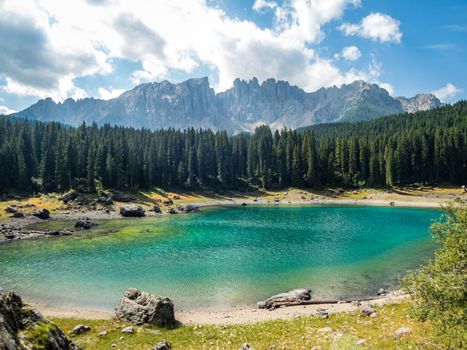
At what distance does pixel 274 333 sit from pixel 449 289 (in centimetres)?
1368

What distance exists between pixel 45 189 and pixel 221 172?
82.7 m

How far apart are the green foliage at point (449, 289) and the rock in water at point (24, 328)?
15868 millimetres

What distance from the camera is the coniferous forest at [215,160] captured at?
441 feet

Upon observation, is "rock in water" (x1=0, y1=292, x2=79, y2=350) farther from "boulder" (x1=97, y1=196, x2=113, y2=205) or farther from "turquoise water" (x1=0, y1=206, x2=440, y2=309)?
"boulder" (x1=97, y1=196, x2=113, y2=205)

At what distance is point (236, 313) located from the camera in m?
32.1

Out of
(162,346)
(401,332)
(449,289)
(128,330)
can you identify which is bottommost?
(128,330)

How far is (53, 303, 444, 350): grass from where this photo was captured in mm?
20500

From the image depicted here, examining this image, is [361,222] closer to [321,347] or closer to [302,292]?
[302,292]

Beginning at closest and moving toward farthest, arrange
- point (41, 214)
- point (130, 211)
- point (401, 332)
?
point (401, 332)
point (41, 214)
point (130, 211)

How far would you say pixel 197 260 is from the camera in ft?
173

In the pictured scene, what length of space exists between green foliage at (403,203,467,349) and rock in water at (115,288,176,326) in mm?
19743

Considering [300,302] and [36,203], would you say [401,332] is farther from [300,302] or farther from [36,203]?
[36,203]

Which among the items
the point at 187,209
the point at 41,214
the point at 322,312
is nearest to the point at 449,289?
the point at 322,312

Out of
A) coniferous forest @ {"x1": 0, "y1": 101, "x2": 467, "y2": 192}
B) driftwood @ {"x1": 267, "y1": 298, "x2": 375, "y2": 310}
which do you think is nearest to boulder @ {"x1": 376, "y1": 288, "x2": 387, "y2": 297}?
driftwood @ {"x1": 267, "y1": 298, "x2": 375, "y2": 310}
